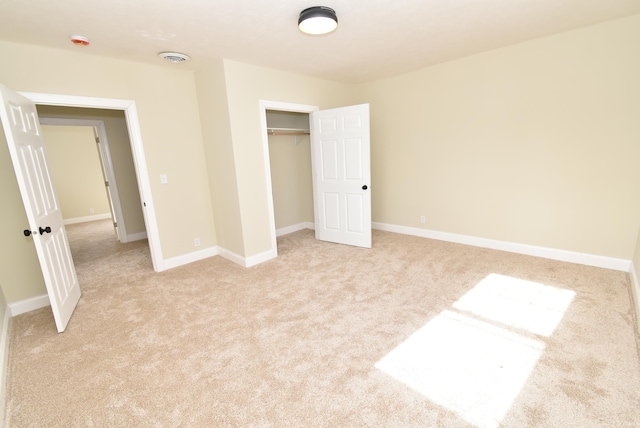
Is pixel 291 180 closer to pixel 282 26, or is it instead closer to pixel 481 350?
pixel 282 26

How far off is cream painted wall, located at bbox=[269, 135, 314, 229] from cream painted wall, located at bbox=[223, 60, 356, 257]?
1119 millimetres

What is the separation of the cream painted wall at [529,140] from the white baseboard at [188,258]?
122 inches

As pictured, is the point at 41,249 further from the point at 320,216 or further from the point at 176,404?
the point at 320,216

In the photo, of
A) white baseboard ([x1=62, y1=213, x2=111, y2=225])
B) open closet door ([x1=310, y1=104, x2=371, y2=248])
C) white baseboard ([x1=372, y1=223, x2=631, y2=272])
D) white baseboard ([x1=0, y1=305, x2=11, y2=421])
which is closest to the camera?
white baseboard ([x1=0, y1=305, x2=11, y2=421])

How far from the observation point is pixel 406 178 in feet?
15.3

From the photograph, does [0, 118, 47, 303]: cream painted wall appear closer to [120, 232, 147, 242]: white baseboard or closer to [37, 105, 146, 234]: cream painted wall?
[37, 105, 146, 234]: cream painted wall

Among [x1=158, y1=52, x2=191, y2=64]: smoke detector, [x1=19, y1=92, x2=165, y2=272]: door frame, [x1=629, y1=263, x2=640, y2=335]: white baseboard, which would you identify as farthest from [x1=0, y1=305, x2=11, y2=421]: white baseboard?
[x1=629, y1=263, x2=640, y2=335]: white baseboard

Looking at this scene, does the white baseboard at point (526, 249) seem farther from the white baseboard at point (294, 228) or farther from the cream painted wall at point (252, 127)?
the cream painted wall at point (252, 127)

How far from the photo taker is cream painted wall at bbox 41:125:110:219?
6672 millimetres

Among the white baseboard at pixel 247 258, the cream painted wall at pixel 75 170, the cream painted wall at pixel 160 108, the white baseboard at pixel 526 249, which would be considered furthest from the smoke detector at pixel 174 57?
the cream painted wall at pixel 75 170

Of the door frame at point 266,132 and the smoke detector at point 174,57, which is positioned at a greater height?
the smoke detector at point 174,57

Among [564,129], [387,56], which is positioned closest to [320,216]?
[387,56]

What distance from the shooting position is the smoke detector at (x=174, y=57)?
119 inches

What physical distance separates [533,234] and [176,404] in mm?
4069
